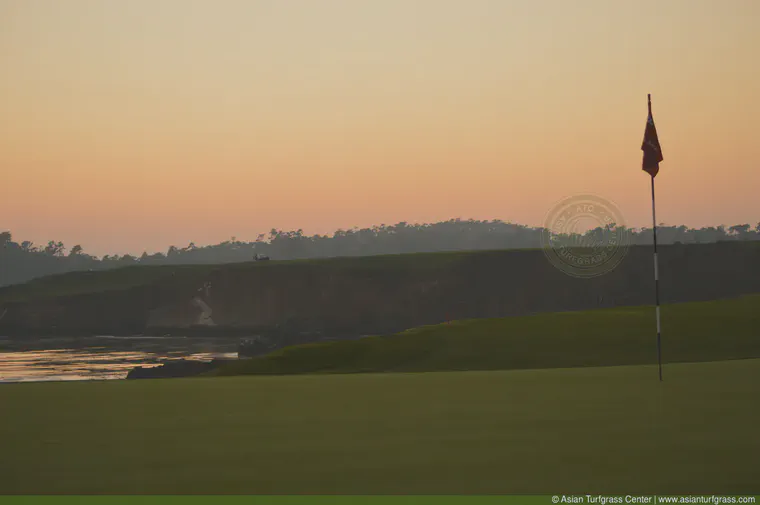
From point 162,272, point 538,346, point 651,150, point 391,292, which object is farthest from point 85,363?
point 162,272

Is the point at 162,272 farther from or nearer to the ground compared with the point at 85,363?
farther from the ground

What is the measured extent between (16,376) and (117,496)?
3163 cm

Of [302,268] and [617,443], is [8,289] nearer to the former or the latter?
[302,268]

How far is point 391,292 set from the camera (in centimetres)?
12200

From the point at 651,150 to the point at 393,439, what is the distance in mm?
9896

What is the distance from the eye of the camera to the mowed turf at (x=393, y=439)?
6.97 metres

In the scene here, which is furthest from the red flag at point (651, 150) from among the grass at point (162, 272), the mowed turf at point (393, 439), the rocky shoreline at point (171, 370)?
the grass at point (162, 272)

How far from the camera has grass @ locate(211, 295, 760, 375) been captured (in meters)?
30.9

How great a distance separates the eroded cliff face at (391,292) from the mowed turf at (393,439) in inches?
3226

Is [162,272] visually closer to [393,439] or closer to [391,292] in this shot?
[391,292]

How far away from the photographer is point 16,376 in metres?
35.7

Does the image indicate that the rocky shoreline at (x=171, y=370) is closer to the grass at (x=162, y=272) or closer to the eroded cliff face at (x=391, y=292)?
the eroded cliff face at (x=391, y=292)

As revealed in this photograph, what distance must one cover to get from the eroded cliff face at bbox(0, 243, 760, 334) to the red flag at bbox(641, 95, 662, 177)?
258 ft

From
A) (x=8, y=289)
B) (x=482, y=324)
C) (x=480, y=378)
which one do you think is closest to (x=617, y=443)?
(x=480, y=378)
